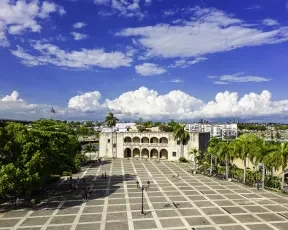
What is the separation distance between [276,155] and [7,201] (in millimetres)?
34259

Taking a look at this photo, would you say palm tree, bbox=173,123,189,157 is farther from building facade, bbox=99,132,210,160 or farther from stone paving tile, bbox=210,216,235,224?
stone paving tile, bbox=210,216,235,224

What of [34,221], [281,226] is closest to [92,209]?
[34,221]

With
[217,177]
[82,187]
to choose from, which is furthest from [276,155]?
[82,187]

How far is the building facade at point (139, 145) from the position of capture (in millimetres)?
76562

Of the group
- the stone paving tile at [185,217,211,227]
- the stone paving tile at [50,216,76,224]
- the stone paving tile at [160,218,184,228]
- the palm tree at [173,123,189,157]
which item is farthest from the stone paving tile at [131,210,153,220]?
the palm tree at [173,123,189,157]

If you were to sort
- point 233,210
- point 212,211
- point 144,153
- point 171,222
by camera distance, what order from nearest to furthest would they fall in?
point 171,222 < point 212,211 < point 233,210 < point 144,153

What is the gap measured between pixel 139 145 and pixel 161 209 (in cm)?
4718

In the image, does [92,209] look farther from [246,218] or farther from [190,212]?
[246,218]

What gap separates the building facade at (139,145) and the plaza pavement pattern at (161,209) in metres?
29.7

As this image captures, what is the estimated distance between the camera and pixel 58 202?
1383 inches

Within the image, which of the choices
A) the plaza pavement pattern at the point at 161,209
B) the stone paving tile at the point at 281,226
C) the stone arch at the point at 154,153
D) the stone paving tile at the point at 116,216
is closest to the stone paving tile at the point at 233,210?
the plaza pavement pattern at the point at 161,209

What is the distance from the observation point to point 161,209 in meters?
32.1

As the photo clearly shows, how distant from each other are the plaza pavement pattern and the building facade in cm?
2971

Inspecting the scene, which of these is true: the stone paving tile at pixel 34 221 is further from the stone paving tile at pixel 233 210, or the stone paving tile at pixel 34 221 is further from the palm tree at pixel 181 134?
the palm tree at pixel 181 134
